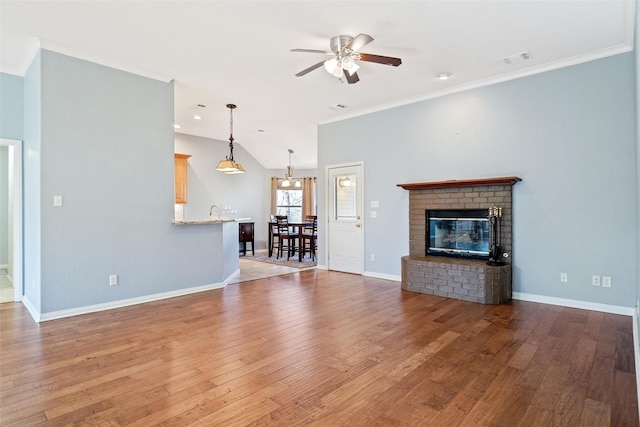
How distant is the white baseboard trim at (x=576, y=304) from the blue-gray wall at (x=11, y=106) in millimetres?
6705

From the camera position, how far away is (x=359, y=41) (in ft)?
10.1

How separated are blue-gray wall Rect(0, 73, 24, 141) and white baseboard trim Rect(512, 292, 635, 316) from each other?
6.71m

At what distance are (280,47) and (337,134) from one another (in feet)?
9.56

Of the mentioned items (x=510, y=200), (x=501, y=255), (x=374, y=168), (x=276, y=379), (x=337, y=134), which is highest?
(x=337, y=134)

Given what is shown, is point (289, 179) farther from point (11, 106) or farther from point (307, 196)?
point (11, 106)

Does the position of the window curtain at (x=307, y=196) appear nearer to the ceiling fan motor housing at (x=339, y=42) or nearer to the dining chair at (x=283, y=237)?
the dining chair at (x=283, y=237)

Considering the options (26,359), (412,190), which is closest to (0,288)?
(26,359)

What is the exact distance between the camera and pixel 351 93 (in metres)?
5.17

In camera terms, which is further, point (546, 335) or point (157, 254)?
point (157, 254)

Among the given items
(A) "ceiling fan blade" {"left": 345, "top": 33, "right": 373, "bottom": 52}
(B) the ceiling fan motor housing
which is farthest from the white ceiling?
(A) "ceiling fan blade" {"left": 345, "top": 33, "right": 373, "bottom": 52}

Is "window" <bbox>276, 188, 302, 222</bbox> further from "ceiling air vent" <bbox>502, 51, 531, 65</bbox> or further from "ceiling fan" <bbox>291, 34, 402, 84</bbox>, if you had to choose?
"ceiling air vent" <bbox>502, 51, 531, 65</bbox>

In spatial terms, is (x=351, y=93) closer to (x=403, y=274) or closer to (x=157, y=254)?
(x=403, y=274)

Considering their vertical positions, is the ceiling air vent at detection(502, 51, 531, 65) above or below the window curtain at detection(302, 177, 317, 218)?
above

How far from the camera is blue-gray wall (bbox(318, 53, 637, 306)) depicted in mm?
3752
